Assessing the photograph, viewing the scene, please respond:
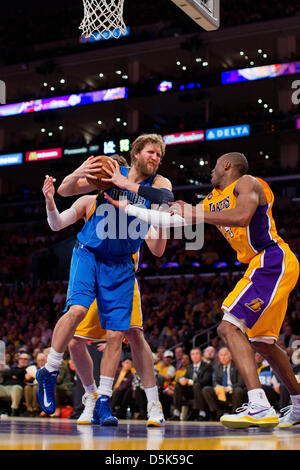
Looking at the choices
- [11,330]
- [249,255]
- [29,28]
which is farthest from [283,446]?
[29,28]

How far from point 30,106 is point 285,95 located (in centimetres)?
1120

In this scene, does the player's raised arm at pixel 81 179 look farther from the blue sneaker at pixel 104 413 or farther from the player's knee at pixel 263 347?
the player's knee at pixel 263 347

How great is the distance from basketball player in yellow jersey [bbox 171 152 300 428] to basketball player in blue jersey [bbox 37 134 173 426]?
0.49 m

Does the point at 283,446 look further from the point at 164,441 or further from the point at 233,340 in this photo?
the point at 233,340

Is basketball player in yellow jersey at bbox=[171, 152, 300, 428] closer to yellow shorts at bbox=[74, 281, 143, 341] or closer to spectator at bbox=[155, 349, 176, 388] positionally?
yellow shorts at bbox=[74, 281, 143, 341]

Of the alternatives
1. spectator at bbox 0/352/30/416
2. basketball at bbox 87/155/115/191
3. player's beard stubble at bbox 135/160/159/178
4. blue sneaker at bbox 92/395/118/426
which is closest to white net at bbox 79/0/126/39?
player's beard stubble at bbox 135/160/159/178

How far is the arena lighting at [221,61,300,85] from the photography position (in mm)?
23438

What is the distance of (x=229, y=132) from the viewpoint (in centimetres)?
2420

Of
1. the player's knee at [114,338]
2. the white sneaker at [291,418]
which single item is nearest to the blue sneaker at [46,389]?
the player's knee at [114,338]

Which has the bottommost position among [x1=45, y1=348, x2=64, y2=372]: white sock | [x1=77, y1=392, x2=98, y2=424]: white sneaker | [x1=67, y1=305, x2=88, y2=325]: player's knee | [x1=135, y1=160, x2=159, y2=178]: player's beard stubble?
[x1=77, y1=392, x2=98, y2=424]: white sneaker

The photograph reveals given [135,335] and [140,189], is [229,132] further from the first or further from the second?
[140,189]

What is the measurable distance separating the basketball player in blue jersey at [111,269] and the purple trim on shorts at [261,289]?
869mm

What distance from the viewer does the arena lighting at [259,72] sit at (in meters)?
23.4

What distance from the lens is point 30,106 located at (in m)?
28.0
